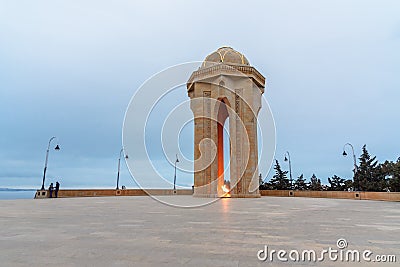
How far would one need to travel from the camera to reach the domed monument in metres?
25.9

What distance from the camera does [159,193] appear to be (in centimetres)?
3297

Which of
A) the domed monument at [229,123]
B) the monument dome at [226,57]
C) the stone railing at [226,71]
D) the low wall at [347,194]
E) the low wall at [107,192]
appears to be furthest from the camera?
the monument dome at [226,57]

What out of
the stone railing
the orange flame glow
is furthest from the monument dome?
the orange flame glow

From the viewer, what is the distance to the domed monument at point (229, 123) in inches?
1019

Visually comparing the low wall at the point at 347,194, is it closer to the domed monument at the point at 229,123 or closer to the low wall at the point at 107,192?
the domed monument at the point at 229,123

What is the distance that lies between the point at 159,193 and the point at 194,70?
14.7 meters

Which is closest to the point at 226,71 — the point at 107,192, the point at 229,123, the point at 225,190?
the point at 229,123

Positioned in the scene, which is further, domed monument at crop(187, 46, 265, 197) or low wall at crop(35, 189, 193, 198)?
low wall at crop(35, 189, 193, 198)

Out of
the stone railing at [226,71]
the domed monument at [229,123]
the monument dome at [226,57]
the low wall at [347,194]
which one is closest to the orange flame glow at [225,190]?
the domed monument at [229,123]

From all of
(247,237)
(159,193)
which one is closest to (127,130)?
(247,237)

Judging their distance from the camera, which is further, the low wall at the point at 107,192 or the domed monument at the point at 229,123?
the low wall at the point at 107,192

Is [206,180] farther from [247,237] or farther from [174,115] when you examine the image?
[247,237]

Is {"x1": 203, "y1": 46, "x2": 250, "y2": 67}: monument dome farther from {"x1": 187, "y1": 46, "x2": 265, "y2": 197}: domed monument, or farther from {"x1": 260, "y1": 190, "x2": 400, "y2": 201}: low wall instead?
{"x1": 260, "y1": 190, "x2": 400, "y2": 201}: low wall

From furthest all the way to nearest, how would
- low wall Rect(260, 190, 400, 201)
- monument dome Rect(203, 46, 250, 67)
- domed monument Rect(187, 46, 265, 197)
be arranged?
monument dome Rect(203, 46, 250, 67) → domed monument Rect(187, 46, 265, 197) → low wall Rect(260, 190, 400, 201)
